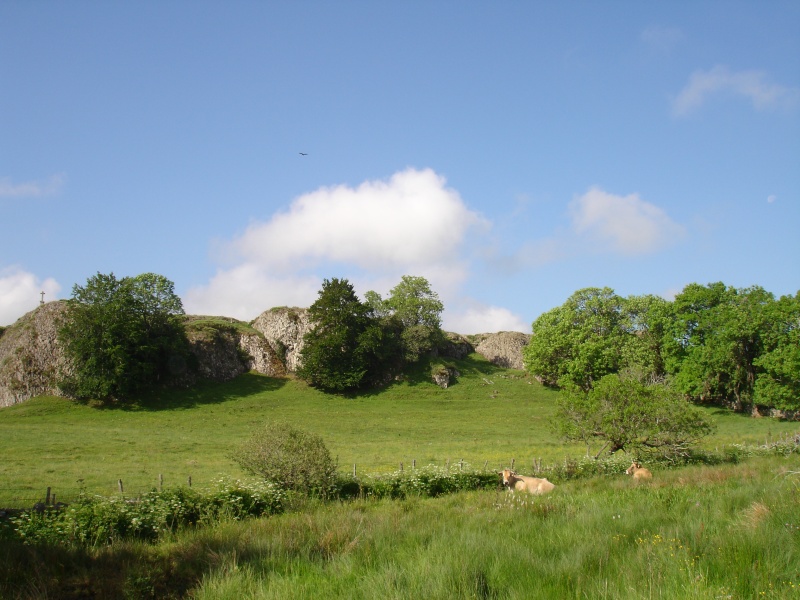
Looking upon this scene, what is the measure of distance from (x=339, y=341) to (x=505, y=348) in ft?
99.7

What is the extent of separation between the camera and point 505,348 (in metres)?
83.8

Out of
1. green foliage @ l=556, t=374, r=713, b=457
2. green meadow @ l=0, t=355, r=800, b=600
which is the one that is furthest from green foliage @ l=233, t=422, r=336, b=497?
green foliage @ l=556, t=374, r=713, b=457

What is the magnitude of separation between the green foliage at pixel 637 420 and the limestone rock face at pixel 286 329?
4845 cm

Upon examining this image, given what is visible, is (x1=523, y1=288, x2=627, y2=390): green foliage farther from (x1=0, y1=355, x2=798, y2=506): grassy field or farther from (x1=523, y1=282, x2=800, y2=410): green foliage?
(x1=0, y1=355, x2=798, y2=506): grassy field

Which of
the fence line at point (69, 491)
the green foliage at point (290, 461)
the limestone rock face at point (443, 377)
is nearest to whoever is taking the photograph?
the green foliage at point (290, 461)

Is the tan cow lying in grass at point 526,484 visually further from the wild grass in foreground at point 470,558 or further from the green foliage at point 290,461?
the wild grass in foreground at point 470,558

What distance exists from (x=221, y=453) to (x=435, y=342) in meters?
45.5

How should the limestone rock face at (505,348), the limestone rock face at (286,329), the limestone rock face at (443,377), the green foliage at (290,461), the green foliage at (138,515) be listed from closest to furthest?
the green foliage at (138,515), the green foliage at (290,461), the limestone rock face at (443,377), the limestone rock face at (286,329), the limestone rock face at (505,348)

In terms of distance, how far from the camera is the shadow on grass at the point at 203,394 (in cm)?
5500

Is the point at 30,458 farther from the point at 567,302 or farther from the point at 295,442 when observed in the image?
the point at 567,302

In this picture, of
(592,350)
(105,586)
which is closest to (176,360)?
(592,350)

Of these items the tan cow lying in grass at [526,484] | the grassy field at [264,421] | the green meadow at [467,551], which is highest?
the green meadow at [467,551]

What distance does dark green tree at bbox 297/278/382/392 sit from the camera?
211ft

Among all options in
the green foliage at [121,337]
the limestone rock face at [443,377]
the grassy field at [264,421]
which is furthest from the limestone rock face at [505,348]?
the green foliage at [121,337]
